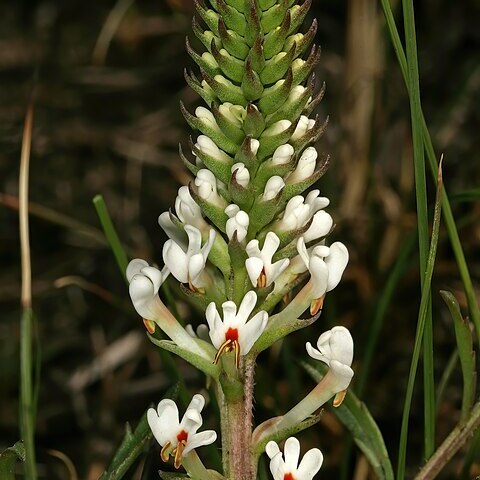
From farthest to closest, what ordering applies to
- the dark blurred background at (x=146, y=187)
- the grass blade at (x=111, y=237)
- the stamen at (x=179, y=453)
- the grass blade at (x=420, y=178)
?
the dark blurred background at (x=146, y=187)
the grass blade at (x=111, y=237)
the grass blade at (x=420, y=178)
the stamen at (x=179, y=453)

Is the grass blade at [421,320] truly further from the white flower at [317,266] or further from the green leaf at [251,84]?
the green leaf at [251,84]

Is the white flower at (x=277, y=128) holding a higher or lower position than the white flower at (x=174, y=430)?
higher

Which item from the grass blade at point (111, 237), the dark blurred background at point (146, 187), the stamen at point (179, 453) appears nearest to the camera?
the stamen at point (179, 453)

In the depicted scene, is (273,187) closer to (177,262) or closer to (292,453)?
(177,262)

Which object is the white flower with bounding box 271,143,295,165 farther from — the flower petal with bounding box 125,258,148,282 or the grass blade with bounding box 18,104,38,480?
the grass blade with bounding box 18,104,38,480

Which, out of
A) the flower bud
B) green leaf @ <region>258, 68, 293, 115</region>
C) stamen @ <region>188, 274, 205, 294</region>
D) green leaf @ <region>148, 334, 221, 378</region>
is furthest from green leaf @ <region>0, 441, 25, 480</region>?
green leaf @ <region>258, 68, 293, 115</region>

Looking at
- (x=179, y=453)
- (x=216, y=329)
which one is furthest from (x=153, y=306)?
(x=179, y=453)

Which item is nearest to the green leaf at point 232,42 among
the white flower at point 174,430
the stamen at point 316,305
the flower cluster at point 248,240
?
the flower cluster at point 248,240
